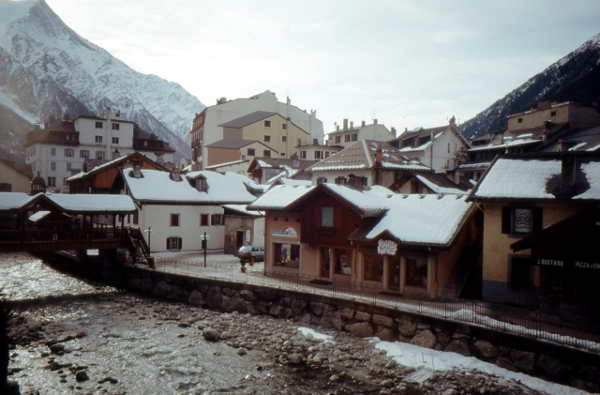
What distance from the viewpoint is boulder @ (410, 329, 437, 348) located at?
66.3 ft

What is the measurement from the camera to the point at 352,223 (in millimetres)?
28453

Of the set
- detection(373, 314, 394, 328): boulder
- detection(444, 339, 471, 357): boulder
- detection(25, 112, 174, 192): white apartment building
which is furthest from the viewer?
detection(25, 112, 174, 192): white apartment building

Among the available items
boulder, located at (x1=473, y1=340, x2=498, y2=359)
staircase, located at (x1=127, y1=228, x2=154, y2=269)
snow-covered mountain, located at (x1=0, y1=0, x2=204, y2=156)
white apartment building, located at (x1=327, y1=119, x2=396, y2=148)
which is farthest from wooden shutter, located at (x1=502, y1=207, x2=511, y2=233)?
snow-covered mountain, located at (x1=0, y1=0, x2=204, y2=156)

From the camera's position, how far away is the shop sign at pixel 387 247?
83.6ft

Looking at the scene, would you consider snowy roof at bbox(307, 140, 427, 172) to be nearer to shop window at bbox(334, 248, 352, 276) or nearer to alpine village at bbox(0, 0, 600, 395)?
alpine village at bbox(0, 0, 600, 395)

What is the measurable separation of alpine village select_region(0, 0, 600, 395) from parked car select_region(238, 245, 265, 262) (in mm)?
190

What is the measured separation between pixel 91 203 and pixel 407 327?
27432 millimetres

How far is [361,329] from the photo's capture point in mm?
22844

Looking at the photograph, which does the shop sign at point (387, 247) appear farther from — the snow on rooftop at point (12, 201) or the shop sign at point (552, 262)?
the snow on rooftop at point (12, 201)

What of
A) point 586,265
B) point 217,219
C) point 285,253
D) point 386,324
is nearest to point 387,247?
point 386,324

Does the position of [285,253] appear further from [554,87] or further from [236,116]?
[554,87]

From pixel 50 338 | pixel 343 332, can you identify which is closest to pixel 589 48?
pixel 343 332

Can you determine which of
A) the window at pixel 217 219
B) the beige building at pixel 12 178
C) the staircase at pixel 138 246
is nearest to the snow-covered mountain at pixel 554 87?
the window at pixel 217 219

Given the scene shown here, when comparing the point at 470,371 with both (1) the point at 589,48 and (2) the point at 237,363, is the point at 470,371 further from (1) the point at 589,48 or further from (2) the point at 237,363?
(1) the point at 589,48
